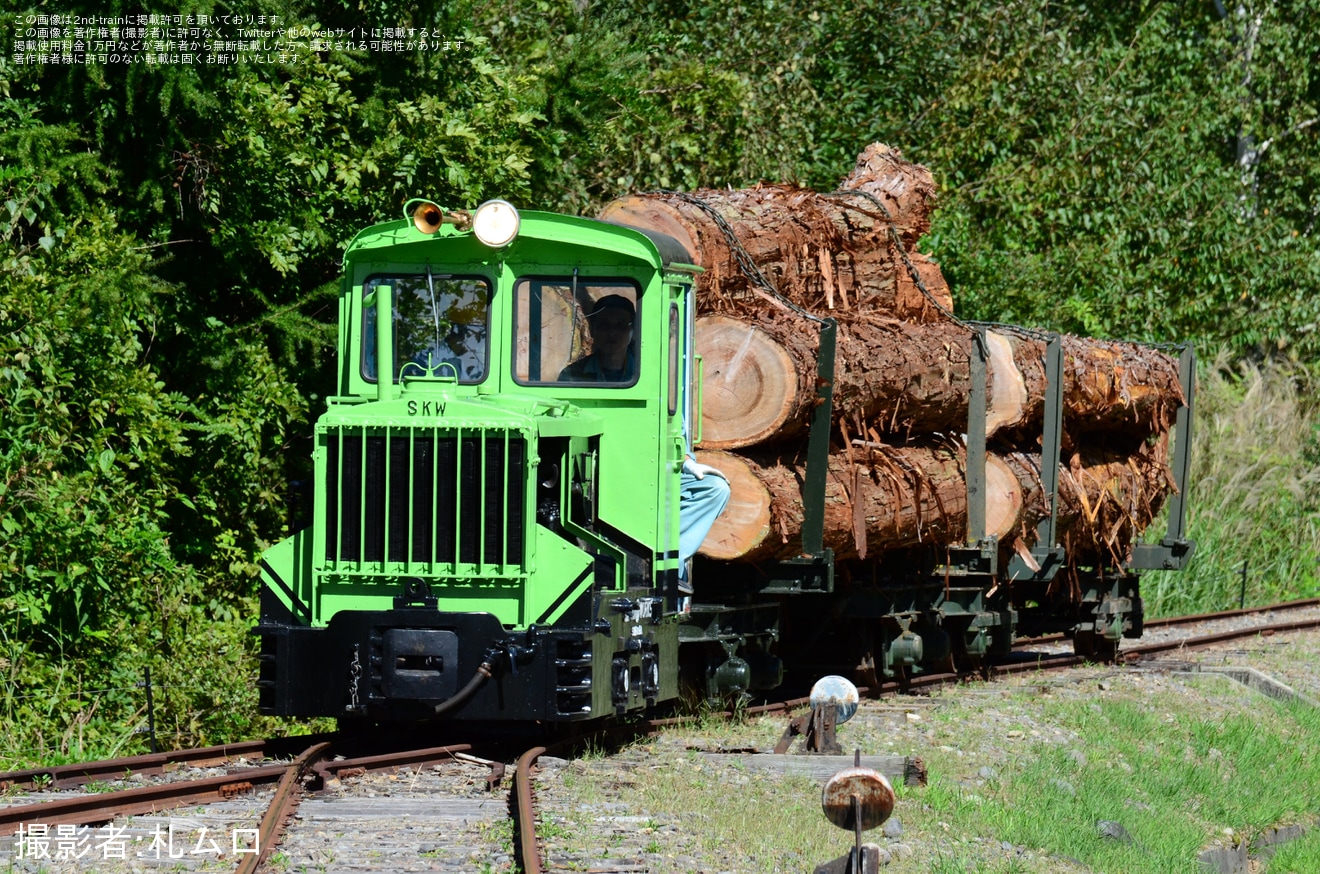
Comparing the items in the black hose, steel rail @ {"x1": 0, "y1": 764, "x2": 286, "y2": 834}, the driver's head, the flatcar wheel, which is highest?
the driver's head

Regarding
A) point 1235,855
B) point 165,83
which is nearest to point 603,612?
point 1235,855

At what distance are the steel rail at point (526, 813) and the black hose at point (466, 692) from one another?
1.51 ft

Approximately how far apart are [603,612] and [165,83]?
6.35 metres

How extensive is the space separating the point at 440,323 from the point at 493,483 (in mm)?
1330

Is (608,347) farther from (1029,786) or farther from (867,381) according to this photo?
(1029,786)

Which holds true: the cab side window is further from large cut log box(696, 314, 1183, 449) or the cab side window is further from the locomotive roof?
large cut log box(696, 314, 1183, 449)

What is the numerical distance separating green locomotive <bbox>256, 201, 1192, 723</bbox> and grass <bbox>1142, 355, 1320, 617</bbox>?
43.8 feet

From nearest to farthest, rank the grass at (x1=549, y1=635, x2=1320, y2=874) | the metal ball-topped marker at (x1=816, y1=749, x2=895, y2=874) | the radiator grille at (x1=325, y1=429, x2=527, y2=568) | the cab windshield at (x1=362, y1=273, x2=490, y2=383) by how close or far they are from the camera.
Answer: the metal ball-topped marker at (x1=816, y1=749, x2=895, y2=874), the grass at (x1=549, y1=635, x2=1320, y2=874), the radiator grille at (x1=325, y1=429, x2=527, y2=568), the cab windshield at (x1=362, y1=273, x2=490, y2=383)

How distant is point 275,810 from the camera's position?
26.9 feet

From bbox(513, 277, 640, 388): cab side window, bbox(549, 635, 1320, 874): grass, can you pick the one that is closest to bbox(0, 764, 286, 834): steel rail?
bbox(549, 635, 1320, 874): grass

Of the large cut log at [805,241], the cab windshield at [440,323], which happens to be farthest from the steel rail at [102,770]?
the large cut log at [805,241]

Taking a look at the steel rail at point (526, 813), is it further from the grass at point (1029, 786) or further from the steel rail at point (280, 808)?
the steel rail at point (280, 808)

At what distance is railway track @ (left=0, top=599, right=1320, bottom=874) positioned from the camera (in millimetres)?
7492

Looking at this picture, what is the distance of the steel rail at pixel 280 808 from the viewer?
731 centimetres
